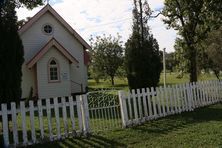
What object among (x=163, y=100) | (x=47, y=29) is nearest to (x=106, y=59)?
→ (x=47, y=29)

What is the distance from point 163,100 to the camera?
12594mm

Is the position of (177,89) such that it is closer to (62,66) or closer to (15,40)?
(15,40)

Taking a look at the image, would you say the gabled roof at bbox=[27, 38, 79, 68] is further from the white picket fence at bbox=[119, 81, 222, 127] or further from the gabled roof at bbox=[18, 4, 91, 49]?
the white picket fence at bbox=[119, 81, 222, 127]

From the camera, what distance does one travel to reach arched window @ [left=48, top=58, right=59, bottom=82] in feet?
75.6

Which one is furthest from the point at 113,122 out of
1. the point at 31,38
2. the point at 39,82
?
the point at 31,38

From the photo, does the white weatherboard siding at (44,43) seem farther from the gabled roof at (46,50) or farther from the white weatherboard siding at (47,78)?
the gabled roof at (46,50)

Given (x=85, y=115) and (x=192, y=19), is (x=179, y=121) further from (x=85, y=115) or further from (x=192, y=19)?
(x=192, y=19)

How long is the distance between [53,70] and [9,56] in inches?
469

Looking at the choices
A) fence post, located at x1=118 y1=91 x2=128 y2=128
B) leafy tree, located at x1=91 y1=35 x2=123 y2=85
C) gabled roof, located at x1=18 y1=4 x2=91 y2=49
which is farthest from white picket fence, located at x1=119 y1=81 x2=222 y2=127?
leafy tree, located at x1=91 y1=35 x2=123 y2=85

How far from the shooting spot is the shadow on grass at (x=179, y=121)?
10.1 meters

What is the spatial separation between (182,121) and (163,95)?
1.81 meters

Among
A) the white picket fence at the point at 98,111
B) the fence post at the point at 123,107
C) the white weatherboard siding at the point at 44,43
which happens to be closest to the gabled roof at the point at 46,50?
the white weatherboard siding at the point at 44,43

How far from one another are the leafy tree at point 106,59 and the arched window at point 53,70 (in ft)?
75.7

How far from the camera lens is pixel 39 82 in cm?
2259
